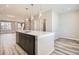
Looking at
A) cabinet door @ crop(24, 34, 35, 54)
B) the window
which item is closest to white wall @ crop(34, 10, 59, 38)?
cabinet door @ crop(24, 34, 35, 54)

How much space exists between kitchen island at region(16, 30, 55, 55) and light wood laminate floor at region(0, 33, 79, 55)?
0.31 feet

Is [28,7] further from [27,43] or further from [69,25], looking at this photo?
[69,25]

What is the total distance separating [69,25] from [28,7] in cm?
97

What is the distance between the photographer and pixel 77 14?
2160mm

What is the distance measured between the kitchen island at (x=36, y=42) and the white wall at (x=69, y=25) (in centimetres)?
26

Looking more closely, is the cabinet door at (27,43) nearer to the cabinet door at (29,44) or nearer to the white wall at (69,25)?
the cabinet door at (29,44)

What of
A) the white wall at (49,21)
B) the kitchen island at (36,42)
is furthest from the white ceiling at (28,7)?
the kitchen island at (36,42)

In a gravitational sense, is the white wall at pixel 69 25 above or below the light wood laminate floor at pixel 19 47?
above

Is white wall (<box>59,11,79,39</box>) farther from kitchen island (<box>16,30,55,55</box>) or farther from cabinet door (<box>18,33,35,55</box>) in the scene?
cabinet door (<box>18,33,35,55</box>)

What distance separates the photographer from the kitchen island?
7.09 feet

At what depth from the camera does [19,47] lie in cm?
225

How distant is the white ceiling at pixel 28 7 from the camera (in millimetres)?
2166
